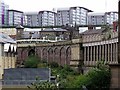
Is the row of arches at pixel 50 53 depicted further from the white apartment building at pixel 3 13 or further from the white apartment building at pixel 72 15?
the white apartment building at pixel 72 15

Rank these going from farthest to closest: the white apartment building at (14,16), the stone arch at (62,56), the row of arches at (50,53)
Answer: the white apartment building at (14,16) → the stone arch at (62,56) → the row of arches at (50,53)

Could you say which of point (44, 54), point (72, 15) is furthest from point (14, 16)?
point (44, 54)

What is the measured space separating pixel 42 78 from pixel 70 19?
315ft

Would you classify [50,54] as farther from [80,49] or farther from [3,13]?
[3,13]

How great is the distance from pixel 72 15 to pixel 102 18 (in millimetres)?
9972

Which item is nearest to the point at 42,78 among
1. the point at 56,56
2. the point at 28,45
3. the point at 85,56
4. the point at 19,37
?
the point at 85,56

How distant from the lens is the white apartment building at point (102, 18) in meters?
114

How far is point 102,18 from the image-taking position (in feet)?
387

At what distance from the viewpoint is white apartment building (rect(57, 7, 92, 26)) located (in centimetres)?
12300

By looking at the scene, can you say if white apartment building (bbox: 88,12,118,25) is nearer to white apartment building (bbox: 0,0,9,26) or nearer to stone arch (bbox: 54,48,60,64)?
white apartment building (bbox: 0,0,9,26)

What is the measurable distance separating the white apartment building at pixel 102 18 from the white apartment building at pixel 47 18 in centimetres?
1098

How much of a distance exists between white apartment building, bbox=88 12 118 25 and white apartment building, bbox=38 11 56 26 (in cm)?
1098

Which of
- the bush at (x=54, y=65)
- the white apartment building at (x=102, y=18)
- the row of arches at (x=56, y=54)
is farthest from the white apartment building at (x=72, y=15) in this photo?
the bush at (x=54, y=65)

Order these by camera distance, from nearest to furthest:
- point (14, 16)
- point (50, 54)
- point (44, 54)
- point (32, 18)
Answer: point (50, 54) < point (44, 54) < point (14, 16) < point (32, 18)
